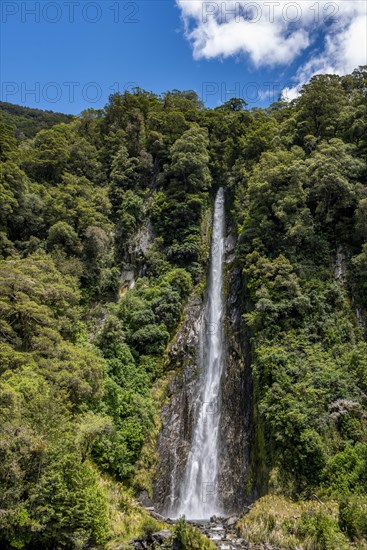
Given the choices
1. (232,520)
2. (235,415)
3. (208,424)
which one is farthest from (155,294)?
(232,520)

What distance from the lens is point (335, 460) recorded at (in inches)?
684

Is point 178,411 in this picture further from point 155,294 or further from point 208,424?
point 155,294

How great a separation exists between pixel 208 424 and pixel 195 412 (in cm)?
110

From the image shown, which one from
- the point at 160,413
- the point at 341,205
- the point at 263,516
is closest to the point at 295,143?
the point at 341,205

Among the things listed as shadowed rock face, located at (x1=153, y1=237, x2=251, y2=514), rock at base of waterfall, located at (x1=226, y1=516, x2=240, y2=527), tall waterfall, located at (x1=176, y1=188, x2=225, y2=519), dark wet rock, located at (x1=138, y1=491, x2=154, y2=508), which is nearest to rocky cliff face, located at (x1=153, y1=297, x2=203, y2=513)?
shadowed rock face, located at (x1=153, y1=237, x2=251, y2=514)

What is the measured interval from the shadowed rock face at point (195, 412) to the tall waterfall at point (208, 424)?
0.39m

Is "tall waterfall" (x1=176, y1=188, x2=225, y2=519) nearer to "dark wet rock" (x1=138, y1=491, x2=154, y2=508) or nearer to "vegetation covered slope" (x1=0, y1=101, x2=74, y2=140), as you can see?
"dark wet rock" (x1=138, y1=491, x2=154, y2=508)

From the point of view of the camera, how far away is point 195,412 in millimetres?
25438

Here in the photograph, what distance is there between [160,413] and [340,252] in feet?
52.7

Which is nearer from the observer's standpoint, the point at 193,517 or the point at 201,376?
the point at 193,517

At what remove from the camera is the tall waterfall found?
21.9 m

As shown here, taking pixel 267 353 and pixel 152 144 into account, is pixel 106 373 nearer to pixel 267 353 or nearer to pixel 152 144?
pixel 267 353

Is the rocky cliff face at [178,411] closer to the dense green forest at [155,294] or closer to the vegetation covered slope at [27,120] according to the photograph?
the dense green forest at [155,294]

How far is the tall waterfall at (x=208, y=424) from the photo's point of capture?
864 inches
